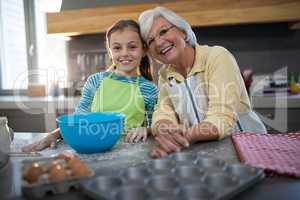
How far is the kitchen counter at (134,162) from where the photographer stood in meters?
0.59

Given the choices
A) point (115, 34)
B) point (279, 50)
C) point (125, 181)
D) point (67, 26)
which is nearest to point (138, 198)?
point (125, 181)

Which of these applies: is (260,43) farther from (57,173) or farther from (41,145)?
(57,173)

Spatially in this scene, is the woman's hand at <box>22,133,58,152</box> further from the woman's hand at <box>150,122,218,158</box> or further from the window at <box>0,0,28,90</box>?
the window at <box>0,0,28,90</box>

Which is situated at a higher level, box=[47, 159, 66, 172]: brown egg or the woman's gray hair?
the woman's gray hair

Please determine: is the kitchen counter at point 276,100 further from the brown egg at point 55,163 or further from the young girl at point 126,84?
the brown egg at point 55,163

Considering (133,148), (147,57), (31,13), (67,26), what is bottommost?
(133,148)

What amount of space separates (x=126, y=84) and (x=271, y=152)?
2.52ft

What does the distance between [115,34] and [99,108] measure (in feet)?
1.03

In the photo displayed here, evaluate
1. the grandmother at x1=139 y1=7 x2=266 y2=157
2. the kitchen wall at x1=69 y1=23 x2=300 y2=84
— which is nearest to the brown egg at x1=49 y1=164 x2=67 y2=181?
the grandmother at x1=139 y1=7 x2=266 y2=157

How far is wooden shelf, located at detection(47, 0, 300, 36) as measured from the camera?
2.25m

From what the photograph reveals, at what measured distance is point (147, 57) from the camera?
145 cm

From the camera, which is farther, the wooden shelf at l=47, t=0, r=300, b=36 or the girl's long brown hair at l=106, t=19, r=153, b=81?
the wooden shelf at l=47, t=0, r=300, b=36

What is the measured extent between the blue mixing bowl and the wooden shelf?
5.33 feet

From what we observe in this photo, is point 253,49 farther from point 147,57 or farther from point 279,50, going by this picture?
point 147,57
